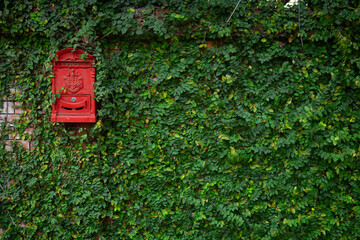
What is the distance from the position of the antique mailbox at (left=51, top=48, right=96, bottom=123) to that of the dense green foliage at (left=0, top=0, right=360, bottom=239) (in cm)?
13

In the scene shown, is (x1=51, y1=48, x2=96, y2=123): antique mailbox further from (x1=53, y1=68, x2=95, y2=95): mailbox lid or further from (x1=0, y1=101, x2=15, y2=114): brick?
(x1=0, y1=101, x2=15, y2=114): brick

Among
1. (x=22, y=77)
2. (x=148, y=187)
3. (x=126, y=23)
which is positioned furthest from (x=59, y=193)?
(x=126, y=23)

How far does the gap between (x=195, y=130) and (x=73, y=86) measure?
1.50 m

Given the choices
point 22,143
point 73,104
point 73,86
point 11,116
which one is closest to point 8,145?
point 22,143

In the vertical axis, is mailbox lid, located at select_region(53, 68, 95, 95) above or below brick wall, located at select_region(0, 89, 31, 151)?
above

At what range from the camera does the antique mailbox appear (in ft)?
8.61

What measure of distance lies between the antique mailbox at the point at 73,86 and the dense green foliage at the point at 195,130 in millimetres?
132

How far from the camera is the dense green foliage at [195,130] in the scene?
2750mm

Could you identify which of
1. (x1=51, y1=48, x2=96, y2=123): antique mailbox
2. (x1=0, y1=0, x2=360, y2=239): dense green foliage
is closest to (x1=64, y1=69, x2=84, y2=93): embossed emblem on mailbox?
(x1=51, y1=48, x2=96, y2=123): antique mailbox

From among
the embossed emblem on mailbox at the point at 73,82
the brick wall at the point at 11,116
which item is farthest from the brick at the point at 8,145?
the embossed emblem on mailbox at the point at 73,82

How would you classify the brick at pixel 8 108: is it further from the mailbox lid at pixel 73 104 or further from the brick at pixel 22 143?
the mailbox lid at pixel 73 104

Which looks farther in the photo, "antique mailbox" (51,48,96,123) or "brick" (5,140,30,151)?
"brick" (5,140,30,151)

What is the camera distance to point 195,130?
9.38ft

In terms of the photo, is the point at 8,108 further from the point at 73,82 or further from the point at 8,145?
the point at 73,82
